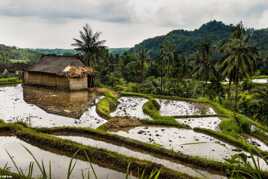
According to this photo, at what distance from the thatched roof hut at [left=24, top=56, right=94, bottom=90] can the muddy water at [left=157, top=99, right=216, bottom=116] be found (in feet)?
25.7

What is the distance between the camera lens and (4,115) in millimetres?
17203

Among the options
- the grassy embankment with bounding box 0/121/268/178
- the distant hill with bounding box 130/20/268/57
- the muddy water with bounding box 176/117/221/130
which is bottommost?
the muddy water with bounding box 176/117/221/130

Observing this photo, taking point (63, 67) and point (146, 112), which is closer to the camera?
point (146, 112)

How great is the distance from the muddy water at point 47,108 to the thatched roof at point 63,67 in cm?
211

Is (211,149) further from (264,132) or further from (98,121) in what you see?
(98,121)

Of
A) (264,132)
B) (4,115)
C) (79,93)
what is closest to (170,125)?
(264,132)

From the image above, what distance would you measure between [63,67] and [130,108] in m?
9.81

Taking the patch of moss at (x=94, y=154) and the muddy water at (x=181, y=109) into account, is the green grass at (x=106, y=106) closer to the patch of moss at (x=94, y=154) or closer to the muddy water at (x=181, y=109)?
the muddy water at (x=181, y=109)

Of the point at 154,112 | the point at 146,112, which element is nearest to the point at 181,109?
the point at 154,112

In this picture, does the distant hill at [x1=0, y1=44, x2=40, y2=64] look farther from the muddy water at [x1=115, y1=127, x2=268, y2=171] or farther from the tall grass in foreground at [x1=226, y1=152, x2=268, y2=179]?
the tall grass in foreground at [x1=226, y1=152, x2=268, y2=179]

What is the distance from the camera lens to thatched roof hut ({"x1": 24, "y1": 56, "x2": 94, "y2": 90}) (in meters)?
27.2

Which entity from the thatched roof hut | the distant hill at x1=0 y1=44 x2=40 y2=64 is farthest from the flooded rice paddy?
the distant hill at x1=0 y1=44 x2=40 y2=64

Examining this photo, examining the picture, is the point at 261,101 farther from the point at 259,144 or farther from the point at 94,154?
the point at 94,154

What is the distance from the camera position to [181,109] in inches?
864
